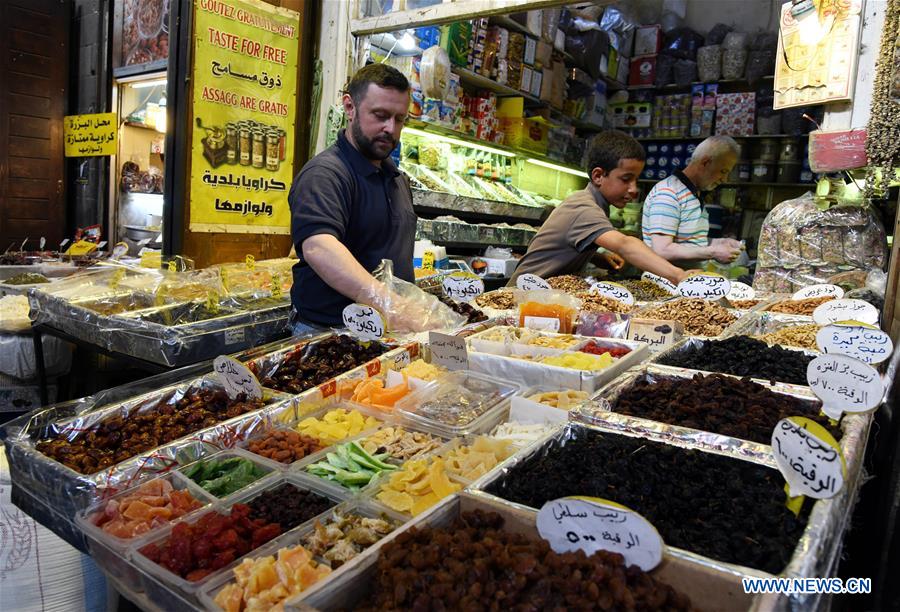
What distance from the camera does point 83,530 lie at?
1.13 m

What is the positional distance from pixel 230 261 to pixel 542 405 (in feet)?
9.85

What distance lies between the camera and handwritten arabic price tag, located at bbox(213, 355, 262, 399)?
5.41 ft

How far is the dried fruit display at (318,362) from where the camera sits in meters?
1.83

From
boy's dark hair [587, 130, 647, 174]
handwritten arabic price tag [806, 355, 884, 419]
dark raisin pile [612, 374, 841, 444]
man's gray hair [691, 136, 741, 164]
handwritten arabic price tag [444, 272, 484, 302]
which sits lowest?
dark raisin pile [612, 374, 841, 444]

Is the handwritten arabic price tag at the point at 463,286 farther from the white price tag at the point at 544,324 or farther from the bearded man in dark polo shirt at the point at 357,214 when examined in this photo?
the white price tag at the point at 544,324

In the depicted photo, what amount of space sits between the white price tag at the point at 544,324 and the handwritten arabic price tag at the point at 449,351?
0.58m

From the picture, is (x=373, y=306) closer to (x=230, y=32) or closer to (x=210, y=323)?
(x=210, y=323)

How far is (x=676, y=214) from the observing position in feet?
12.2

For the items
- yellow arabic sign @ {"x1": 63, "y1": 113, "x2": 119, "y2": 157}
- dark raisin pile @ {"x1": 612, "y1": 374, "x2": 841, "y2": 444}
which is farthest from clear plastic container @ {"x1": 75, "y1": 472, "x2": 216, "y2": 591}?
yellow arabic sign @ {"x1": 63, "y1": 113, "x2": 119, "y2": 157}

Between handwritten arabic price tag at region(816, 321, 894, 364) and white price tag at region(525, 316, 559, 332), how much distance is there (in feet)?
3.08

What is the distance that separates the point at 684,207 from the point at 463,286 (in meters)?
1.86

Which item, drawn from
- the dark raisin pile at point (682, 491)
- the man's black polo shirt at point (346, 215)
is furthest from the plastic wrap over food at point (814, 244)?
the dark raisin pile at point (682, 491)

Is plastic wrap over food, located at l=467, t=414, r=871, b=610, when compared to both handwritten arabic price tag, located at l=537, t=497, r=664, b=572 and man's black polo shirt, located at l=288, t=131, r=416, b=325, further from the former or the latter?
man's black polo shirt, located at l=288, t=131, r=416, b=325

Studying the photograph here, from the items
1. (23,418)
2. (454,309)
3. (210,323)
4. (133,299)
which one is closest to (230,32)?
(133,299)
